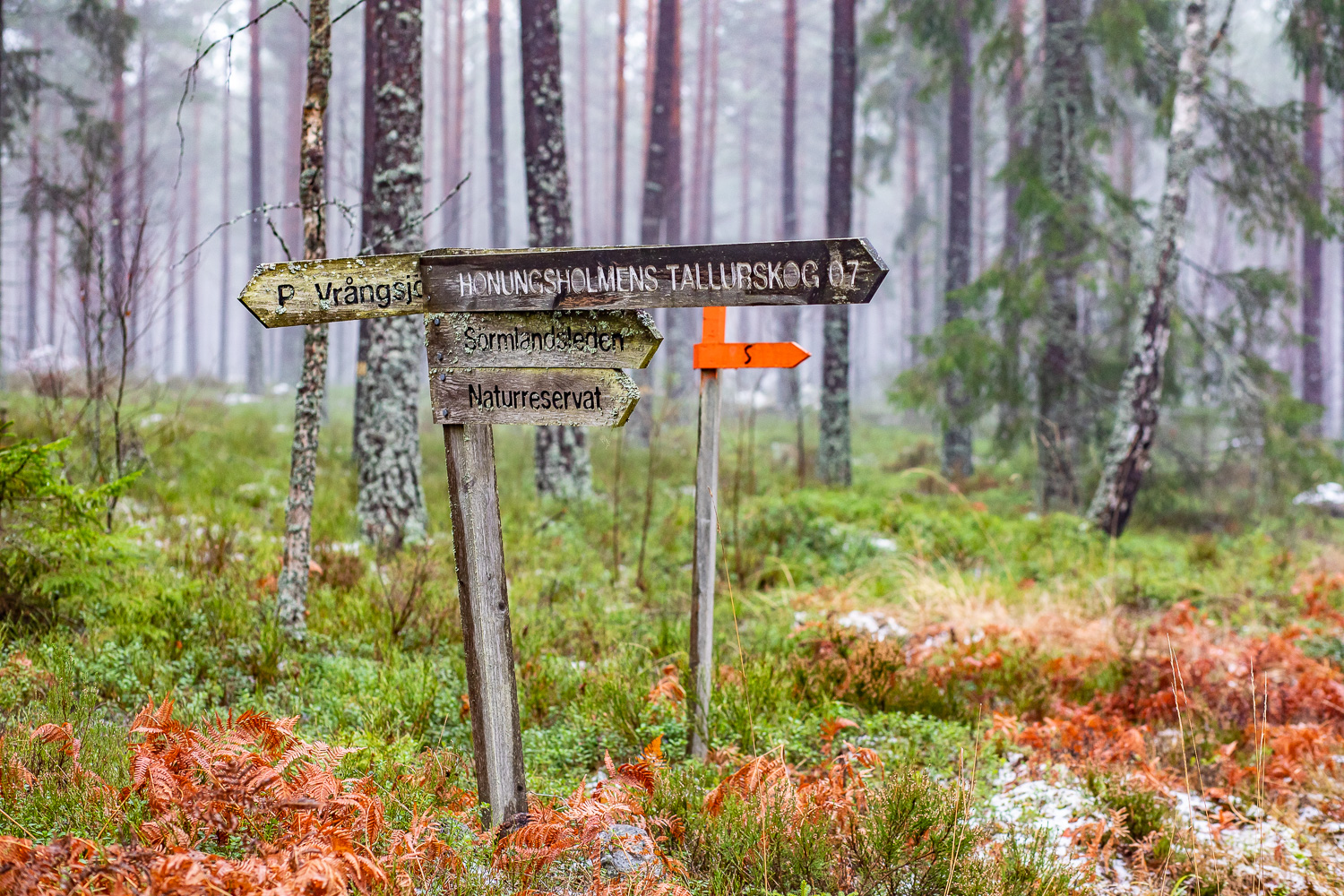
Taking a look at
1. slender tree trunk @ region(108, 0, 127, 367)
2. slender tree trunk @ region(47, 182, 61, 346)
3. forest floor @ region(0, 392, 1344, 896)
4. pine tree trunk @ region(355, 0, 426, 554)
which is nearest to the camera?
forest floor @ region(0, 392, 1344, 896)

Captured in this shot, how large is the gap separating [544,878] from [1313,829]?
3.22 m

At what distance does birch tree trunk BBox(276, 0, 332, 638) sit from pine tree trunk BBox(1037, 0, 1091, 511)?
8.54m

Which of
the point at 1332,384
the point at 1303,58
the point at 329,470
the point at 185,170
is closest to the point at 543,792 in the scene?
the point at 329,470

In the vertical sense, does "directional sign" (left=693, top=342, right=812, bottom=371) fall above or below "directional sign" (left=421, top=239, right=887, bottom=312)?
below

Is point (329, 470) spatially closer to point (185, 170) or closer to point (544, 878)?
point (544, 878)

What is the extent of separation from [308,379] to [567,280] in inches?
95.1

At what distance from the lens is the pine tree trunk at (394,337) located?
267 inches

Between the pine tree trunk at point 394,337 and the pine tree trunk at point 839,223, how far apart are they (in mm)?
6170

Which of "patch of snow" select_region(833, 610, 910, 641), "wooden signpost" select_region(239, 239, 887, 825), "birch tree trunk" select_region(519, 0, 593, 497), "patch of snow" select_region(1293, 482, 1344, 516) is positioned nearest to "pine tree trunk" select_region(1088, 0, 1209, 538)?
"patch of snow" select_region(833, 610, 910, 641)

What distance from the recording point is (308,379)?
15.2 feet

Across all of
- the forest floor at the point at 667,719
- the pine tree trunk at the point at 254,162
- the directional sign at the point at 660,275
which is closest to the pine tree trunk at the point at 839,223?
the forest floor at the point at 667,719

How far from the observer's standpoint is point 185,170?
114ft

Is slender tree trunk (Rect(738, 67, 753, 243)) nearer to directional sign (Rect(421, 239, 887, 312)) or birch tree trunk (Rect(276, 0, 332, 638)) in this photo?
birch tree trunk (Rect(276, 0, 332, 638))

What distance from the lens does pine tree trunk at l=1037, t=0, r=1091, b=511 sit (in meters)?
10.5
